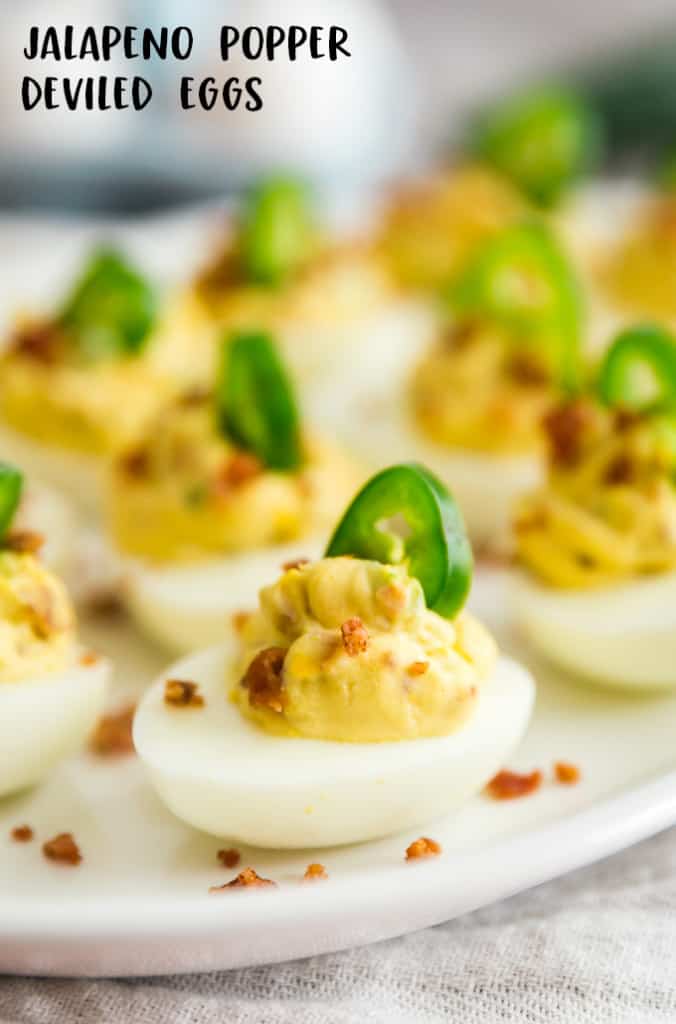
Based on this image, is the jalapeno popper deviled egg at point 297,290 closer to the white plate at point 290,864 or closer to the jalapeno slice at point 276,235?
the jalapeno slice at point 276,235

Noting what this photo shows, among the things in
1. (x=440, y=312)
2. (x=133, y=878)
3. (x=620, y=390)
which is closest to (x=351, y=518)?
(x=133, y=878)

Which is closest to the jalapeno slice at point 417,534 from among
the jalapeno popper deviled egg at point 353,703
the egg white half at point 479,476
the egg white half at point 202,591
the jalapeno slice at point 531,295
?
the jalapeno popper deviled egg at point 353,703

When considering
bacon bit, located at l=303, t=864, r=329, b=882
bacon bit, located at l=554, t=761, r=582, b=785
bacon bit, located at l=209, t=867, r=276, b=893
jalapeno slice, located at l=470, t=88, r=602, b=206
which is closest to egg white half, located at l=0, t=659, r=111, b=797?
bacon bit, located at l=209, t=867, r=276, b=893

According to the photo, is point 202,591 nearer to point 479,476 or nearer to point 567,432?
point 567,432

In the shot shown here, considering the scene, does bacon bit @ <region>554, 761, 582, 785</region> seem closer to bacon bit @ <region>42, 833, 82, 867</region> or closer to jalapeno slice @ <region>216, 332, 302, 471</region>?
bacon bit @ <region>42, 833, 82, 867</region>

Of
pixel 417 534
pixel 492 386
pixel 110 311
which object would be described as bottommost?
pixel 417 534

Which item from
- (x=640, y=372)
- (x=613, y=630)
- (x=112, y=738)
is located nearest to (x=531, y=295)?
(x=640, y=372)
